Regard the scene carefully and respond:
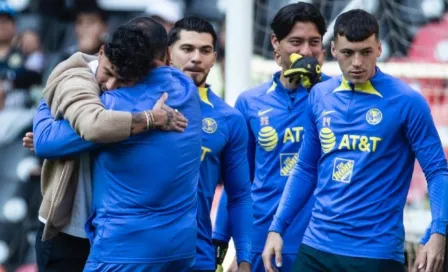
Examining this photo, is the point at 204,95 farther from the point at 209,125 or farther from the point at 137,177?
the point at 137,177

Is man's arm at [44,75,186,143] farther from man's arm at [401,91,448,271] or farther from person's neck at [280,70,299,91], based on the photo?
person's neck at [280,70,299,91]

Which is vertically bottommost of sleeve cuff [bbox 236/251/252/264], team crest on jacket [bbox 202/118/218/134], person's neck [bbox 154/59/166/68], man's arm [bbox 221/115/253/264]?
sleeve cuff [bbox 236/251/252/264]

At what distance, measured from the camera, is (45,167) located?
4.70m

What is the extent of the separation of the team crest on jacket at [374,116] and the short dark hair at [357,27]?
0.30 m

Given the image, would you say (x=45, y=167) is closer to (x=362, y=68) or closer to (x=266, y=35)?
(x=362, y=68)

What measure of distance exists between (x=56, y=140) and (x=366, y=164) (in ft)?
4.12

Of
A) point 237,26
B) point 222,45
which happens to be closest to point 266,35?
point 237,26

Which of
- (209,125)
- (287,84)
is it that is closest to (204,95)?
(209,125)

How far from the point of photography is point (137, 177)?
4406mm

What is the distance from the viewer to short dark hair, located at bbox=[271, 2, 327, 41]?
5.79 meters

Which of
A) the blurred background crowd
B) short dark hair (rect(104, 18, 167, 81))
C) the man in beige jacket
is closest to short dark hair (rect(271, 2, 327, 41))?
the man in beige jacket

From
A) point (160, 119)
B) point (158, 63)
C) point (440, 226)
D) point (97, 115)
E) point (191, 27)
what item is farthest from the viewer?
point (191, 27)

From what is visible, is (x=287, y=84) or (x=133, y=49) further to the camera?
(x=287, y=84)

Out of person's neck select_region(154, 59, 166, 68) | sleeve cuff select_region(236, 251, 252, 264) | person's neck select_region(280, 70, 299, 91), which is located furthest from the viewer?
person's neck select_region(280, 70, 299, 91)
